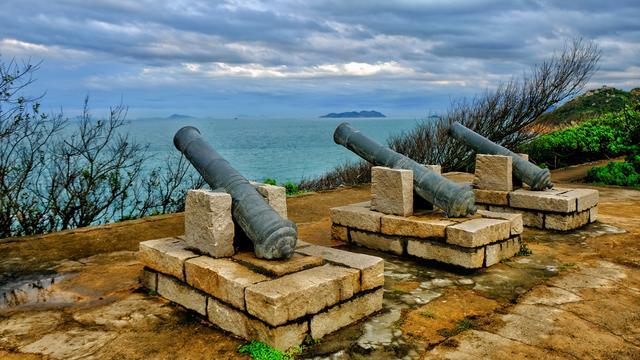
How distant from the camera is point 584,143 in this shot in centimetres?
1556

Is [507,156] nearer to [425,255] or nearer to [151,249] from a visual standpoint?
[425,255]

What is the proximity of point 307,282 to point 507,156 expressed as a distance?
506 centimetres

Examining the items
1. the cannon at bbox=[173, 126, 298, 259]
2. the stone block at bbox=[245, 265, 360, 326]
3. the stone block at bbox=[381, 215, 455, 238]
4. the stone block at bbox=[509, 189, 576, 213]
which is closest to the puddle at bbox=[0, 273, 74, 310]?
the cannon at bbox=[173, 126, 298, 259]

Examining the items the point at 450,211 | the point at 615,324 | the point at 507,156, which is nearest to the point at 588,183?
the point at 507,156

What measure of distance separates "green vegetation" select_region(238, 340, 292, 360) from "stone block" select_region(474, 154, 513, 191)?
5359 millimetres

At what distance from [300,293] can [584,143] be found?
15.0 meters

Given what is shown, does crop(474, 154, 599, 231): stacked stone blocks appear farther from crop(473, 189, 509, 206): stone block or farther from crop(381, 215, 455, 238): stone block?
crop(381, 215, 455, 238): stone block

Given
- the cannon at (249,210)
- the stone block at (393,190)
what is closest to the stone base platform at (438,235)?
the stone block at (393,190)

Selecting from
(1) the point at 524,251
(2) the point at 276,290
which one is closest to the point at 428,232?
(1) the point at 524,251

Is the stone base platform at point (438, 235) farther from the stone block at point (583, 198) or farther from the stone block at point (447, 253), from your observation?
the stone block at point (583, 198)

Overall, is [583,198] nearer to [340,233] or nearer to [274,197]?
[340,233]

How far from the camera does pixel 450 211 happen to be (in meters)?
5.66

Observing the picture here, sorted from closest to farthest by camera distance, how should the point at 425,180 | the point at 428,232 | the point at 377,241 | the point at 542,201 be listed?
the point at 428,232 → the point at 425,180 → the point at 377,241 → the point at 542,201

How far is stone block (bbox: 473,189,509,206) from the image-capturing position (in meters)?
7.52
